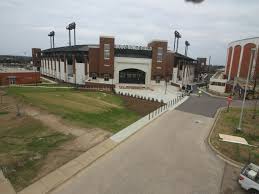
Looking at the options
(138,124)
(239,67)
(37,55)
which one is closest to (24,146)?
(138,124)

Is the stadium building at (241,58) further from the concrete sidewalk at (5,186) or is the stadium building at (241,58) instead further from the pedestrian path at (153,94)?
the concrete sidewalk at (5,186)

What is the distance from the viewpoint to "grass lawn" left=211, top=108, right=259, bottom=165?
15.8 metres

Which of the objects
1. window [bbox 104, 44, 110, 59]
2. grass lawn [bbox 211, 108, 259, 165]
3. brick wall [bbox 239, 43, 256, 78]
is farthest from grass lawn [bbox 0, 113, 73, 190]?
brick wall [bbox 239, 43, 256, 78]

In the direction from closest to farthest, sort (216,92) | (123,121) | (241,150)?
(241,150) → (123,121) → (216,92)

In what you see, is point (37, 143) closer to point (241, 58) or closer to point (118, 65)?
point (118, 65)

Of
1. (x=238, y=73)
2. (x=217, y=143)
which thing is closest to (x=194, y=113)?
(x=217, y=143)

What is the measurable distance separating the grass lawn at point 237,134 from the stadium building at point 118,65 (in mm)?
26274

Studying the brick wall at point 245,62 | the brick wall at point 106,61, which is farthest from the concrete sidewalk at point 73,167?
the brick wall at point 245,62

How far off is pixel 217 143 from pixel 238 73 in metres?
48.9

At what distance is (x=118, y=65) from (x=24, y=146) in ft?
140

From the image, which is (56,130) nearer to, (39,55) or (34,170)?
(34,170)

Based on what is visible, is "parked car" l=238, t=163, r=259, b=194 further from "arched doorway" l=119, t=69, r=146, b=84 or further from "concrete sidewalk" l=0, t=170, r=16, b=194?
"arched doorway" l=119, t=69, r=146, b=84

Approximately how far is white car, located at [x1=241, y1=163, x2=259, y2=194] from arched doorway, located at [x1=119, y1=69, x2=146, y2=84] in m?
49.4

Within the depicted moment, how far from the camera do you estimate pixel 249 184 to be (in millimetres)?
10859
